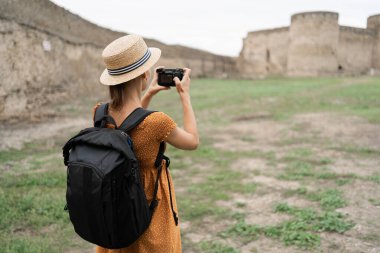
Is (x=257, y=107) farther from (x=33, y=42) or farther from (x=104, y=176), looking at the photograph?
(x=104, y=176)

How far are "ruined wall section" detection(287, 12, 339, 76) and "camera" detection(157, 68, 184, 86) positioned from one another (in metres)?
26.8

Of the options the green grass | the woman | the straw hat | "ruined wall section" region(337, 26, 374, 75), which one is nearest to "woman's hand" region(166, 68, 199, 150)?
the woman

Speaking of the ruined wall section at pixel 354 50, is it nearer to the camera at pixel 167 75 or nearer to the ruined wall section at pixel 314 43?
the ruined wall section at pixel 314 43

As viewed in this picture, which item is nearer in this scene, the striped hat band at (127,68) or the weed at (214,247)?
the striped hat band at (127,68)

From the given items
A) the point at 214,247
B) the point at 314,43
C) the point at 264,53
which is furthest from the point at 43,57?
the point at 264,53

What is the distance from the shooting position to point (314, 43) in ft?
88.6

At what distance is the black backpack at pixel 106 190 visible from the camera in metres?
1.67

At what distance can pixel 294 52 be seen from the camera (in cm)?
2809

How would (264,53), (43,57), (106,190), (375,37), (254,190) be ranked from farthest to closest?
(264,53), (375,37), (43,57), (254,190), (106,190)

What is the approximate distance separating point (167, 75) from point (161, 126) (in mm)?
439

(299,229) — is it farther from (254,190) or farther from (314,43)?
(314,43)

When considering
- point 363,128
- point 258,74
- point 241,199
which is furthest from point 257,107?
point 258,74

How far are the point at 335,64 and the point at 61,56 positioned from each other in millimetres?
20789

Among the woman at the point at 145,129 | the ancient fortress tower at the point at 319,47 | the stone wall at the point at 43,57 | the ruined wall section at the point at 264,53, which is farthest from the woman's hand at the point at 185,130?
the ruined wall section at the point at 264,53
